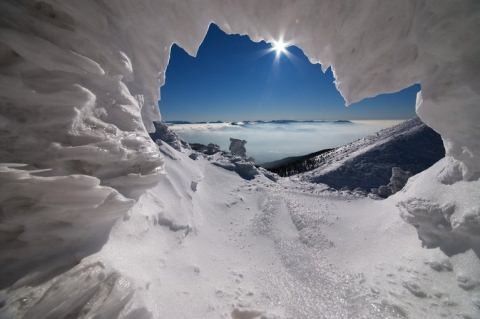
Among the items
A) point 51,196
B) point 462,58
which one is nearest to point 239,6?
point 462,58

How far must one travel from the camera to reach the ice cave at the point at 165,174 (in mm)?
3842

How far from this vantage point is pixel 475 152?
6043 millimetres

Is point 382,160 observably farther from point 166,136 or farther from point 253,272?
point 253,272

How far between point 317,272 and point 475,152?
19.6ft

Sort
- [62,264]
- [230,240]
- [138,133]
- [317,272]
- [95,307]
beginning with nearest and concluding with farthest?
[95,307] → [62,264] → [138,133] → [317,272] → [230,240]

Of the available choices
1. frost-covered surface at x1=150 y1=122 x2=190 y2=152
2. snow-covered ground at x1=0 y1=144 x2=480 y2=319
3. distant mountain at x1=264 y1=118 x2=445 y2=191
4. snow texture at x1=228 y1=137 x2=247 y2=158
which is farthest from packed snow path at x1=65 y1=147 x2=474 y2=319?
snow texture at x1=228 y1=137 x2=247 y2=158

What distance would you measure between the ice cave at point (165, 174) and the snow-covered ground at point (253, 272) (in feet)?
0.14

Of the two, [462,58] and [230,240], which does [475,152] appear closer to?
[462,58]

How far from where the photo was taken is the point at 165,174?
264 inches

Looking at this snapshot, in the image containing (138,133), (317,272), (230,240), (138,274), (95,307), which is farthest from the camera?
(230,240)

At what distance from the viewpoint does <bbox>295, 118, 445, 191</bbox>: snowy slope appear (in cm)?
3717

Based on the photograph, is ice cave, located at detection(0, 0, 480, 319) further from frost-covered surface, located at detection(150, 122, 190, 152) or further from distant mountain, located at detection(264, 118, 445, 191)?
distant mountain, located at detection(264, 118, 445, 191)

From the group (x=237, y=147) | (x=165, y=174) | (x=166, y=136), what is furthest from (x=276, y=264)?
(x=237, y=147)

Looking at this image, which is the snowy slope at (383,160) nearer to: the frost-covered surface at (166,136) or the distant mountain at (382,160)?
the distant mountain at (382,160)
